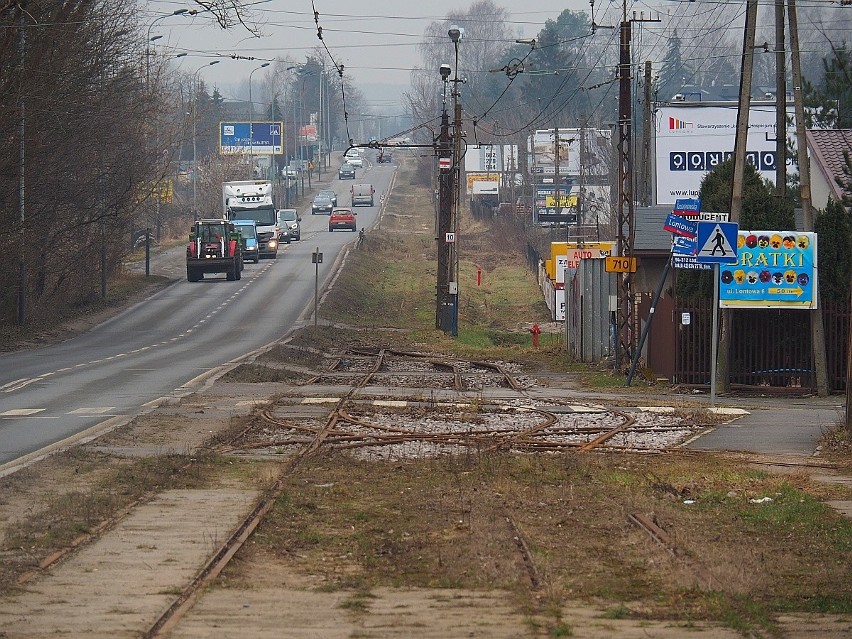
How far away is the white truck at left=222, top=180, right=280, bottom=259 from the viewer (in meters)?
73.2

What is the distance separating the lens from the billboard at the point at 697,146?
46.5 metres

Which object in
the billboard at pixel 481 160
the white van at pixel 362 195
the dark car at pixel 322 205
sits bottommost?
the dark car at pixel 322 205

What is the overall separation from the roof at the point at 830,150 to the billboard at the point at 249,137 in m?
75.6

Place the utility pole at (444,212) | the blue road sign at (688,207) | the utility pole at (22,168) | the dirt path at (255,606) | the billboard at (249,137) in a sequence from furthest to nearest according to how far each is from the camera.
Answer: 1. the billboard at (249,137)
2. the utility pole at (444,212)
3. the utility pole at (22,168)
4. the blue road sign at (688,207)
5. the dirt path at (255,606)

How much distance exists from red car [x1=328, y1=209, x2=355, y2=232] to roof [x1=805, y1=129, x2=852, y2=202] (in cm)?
5999

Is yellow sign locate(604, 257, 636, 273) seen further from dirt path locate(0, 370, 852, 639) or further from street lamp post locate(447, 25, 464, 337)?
dirt path locate(0, 370, 852, 639)

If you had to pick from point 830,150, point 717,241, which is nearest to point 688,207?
point 717,241

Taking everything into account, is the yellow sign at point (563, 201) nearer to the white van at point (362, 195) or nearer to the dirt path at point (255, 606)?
the white van at point (362, 195)

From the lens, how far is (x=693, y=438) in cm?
1775

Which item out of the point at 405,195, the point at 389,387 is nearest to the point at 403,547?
the point at 389,387

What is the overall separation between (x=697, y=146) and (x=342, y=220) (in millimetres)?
52905

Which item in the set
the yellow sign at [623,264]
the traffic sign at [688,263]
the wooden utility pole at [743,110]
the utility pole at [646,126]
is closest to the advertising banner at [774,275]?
the wooden utility pole at [743,110]

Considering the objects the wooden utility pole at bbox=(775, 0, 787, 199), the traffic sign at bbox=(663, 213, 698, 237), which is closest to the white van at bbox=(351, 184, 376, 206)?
the wooden utility pole at bbox=(775, 0, 787, 199)

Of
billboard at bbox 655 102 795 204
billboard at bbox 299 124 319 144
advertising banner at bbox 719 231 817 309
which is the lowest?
advertising banner at bbox 719 231 817 309
